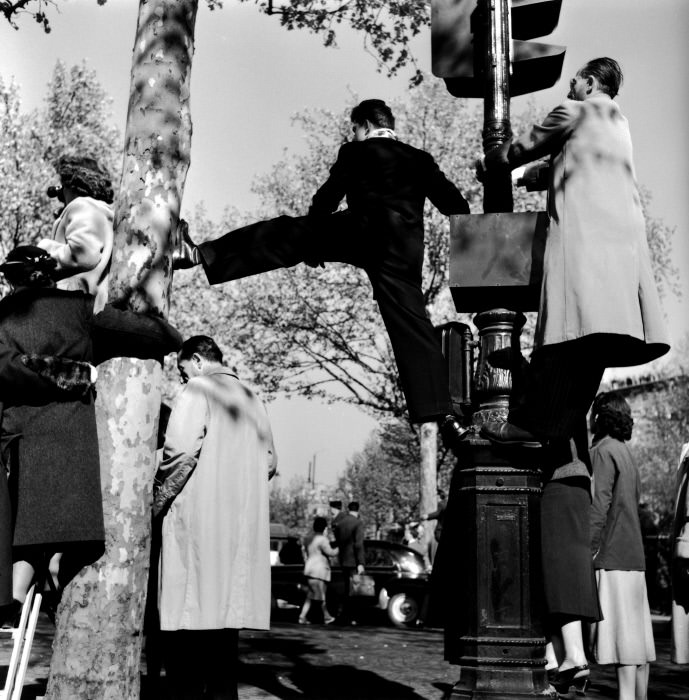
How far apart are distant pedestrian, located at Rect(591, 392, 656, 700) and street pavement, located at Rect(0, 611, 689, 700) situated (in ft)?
4.44

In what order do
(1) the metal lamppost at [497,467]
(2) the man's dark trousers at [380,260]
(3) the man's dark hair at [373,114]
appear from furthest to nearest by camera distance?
(3) the man's dark hair at [373,114] → (2) the man's dark trousers at [380,260] → (1) the metal lamppost at [497,467]

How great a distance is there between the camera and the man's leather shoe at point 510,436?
5.04 meters

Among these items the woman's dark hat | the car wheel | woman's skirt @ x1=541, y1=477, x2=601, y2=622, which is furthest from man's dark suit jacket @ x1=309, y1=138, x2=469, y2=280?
the car wheel

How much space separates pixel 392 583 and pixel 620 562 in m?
11.7

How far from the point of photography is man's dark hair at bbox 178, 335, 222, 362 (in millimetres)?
6441

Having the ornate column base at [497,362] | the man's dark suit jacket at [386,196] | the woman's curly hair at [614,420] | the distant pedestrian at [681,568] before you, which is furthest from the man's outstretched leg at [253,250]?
the distant pedestrian at [681,568]

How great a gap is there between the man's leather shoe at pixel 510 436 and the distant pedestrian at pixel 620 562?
5.88ft

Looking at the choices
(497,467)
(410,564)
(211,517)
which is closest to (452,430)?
(497,467)

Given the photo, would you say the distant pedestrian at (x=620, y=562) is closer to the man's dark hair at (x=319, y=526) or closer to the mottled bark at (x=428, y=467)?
the man's dark hair at (x=319, y=526)

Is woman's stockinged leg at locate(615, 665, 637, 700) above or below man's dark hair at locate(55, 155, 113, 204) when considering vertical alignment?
below

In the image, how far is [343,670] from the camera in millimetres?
8898

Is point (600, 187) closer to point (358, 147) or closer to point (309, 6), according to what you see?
point (358, 147)

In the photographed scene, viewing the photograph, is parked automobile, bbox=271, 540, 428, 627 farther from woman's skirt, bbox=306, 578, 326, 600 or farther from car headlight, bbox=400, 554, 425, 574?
woman's skirt, bbox=306, 578, 326, 600

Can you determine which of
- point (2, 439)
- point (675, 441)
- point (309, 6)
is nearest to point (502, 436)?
point (2, 439)
